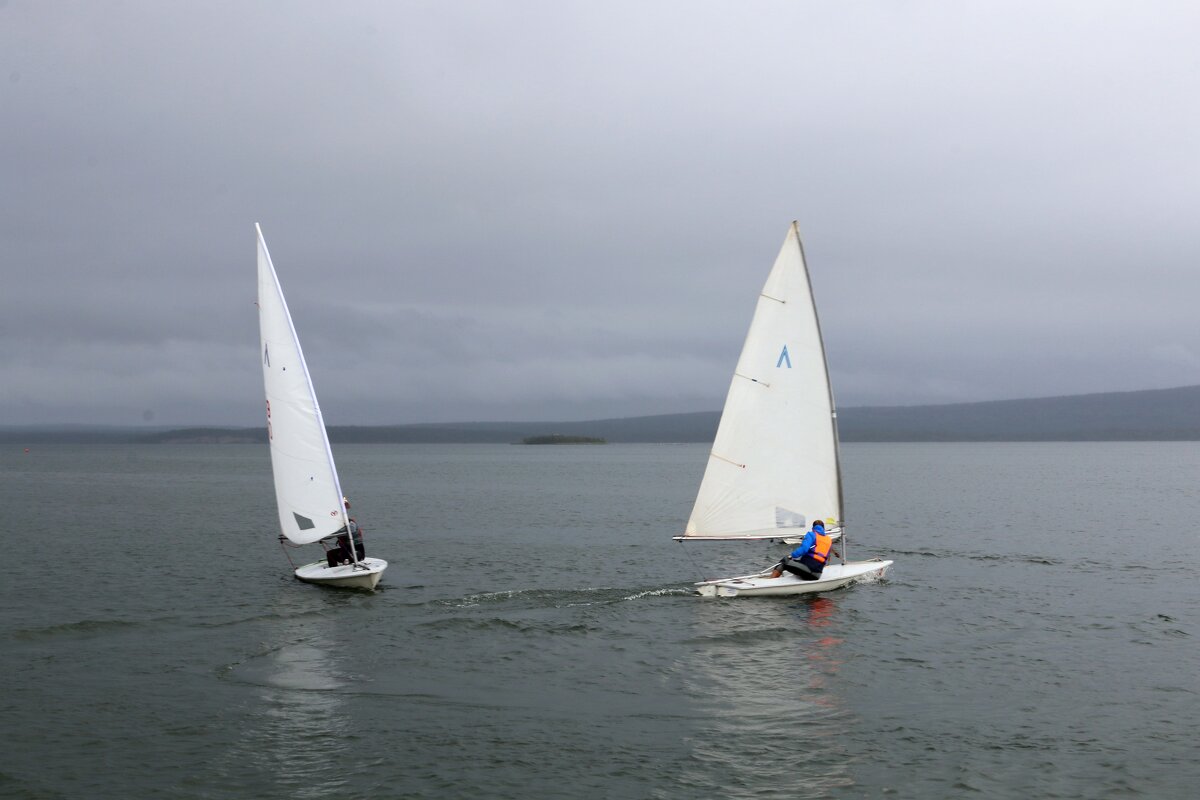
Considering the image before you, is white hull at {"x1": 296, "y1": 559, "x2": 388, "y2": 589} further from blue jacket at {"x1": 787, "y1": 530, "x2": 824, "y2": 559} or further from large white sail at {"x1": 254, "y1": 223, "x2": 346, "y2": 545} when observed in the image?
blue jacket at {"x1": 787, "y1": 530, "x2": 824, "y2": 559}

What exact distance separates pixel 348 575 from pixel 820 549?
1324 cm

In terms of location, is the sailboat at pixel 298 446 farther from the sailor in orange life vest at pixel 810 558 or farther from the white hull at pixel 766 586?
the sailor in orange life vest at pixel 810 558

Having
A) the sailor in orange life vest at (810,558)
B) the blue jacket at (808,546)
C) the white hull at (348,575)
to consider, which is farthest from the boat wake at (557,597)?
the blue jacket at (808,546)

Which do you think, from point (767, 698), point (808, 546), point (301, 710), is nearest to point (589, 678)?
point (767, 698)

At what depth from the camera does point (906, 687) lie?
2042 cm

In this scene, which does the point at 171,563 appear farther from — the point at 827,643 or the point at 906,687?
the point at 906,687

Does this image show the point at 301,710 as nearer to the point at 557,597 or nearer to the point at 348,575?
the point at 348,575

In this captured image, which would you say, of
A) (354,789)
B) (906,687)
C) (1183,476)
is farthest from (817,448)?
(1183,476)

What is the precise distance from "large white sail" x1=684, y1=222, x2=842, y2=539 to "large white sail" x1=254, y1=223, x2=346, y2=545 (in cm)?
1038

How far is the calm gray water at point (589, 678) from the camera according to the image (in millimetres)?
15391

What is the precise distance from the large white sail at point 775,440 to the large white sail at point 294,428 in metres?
10.4

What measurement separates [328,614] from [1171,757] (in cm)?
1928

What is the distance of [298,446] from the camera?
2969 centimetres

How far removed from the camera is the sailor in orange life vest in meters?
28.7
